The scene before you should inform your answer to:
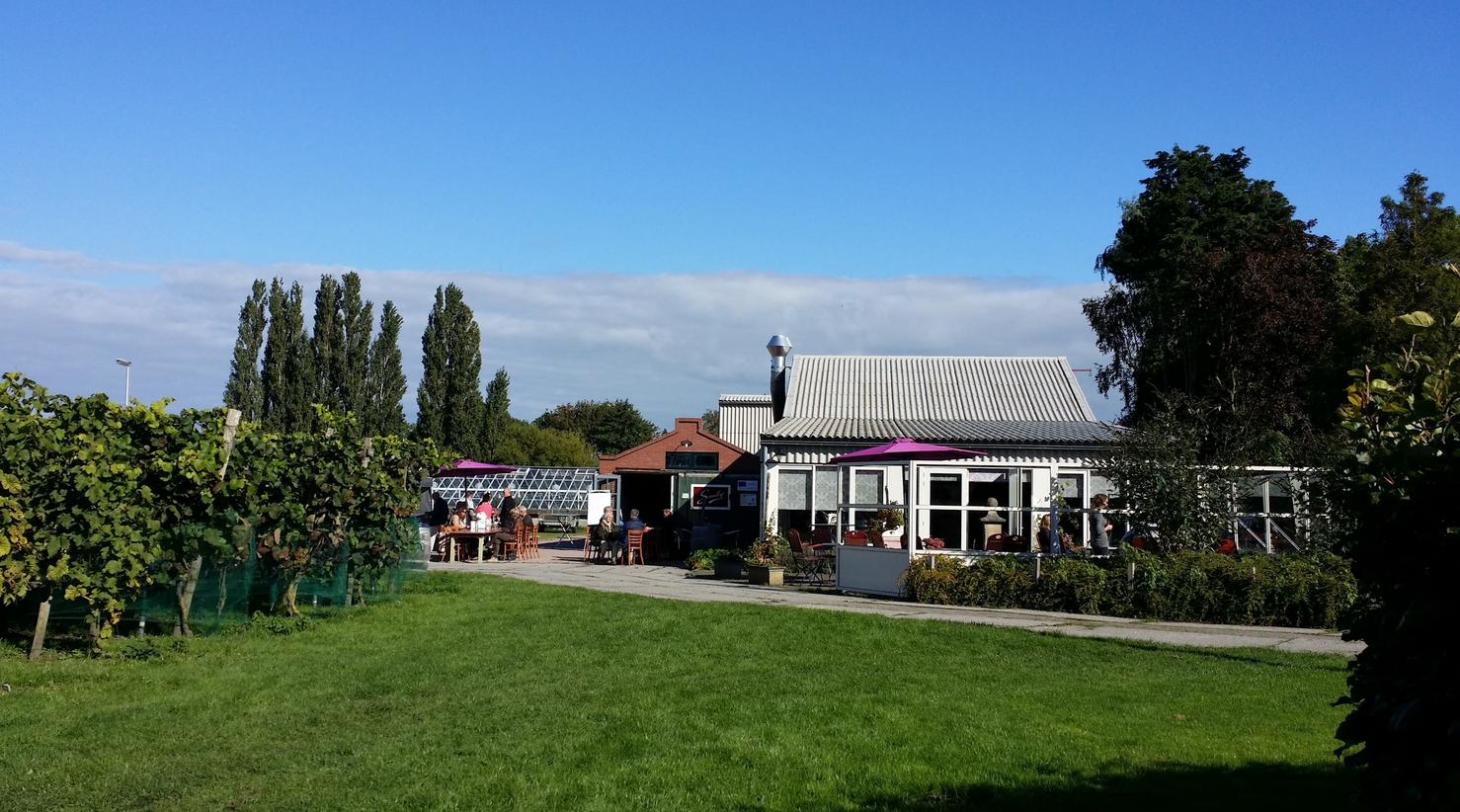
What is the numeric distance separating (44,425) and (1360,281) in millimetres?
33383

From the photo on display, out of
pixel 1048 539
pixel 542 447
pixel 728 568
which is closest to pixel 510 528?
pixel 728 568

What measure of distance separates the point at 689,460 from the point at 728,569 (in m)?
10.2

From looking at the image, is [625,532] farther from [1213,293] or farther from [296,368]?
[296,368]

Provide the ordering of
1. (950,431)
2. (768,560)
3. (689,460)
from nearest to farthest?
(768,560), (950,431), (689,460)

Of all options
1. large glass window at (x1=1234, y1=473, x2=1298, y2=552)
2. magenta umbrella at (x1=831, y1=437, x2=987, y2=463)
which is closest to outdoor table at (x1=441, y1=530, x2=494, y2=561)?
magenta umbrella at (x1=831, y1=437, x2=987, y2=463)

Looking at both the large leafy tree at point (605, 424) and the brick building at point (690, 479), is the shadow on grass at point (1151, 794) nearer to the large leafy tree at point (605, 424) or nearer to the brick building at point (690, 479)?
the brick building at point (690, 479)

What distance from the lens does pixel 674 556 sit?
26.6 meters

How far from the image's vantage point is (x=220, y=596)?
11703 mm

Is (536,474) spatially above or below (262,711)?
above

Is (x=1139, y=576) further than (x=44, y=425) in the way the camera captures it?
Yes

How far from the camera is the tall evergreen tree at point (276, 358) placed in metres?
45.8

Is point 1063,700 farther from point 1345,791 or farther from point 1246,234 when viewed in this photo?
point 1246,234

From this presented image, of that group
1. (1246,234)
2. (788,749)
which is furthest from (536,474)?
(788,749)

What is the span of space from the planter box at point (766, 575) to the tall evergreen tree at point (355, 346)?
30.9m
